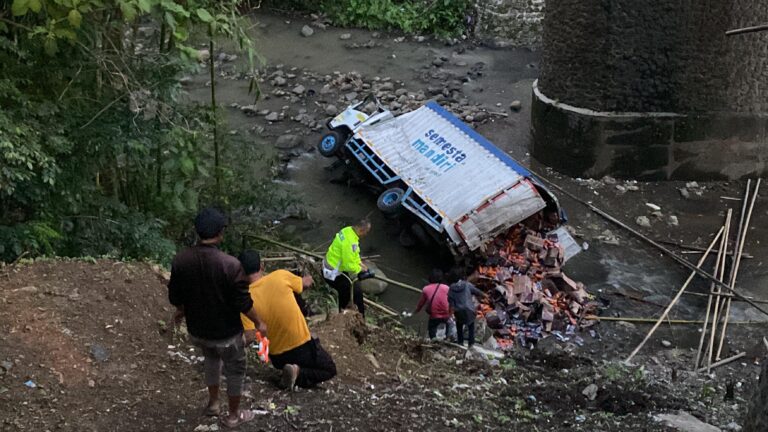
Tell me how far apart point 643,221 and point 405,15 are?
8.87 metres

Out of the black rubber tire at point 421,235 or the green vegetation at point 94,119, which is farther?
the black rubber tire at point 421,235

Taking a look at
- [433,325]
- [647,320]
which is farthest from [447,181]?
[647,320]

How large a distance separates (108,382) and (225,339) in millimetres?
1265

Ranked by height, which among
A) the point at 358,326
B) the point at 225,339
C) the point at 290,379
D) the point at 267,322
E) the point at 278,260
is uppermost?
the point at 225,339

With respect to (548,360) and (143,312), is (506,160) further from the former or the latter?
(143,312)

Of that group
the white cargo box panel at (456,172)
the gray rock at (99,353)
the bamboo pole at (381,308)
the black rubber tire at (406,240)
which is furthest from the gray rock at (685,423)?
the black rubber tire at (406,240)

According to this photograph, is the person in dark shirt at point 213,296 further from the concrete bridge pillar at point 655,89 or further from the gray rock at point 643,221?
the concrete bridge pillar at point 655,89

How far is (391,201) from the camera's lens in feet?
36.4

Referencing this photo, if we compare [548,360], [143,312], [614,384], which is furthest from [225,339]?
[548,360]

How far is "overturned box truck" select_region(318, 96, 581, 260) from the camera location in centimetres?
1013

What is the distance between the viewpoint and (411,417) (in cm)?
549

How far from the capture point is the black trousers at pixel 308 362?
569 cm

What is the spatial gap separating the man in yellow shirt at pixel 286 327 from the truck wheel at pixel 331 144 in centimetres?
711

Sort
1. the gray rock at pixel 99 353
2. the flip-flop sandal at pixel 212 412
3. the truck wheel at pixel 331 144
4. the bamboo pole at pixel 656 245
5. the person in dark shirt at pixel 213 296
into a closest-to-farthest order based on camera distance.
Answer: the person in dark shirt at pixel 213 296 → the flip-flop sandal at pixel 212 412 → the gray rock at pixel 99 353 → the bamboo pole at pixel 656 245 → the truck wheel at pixel 331 144
